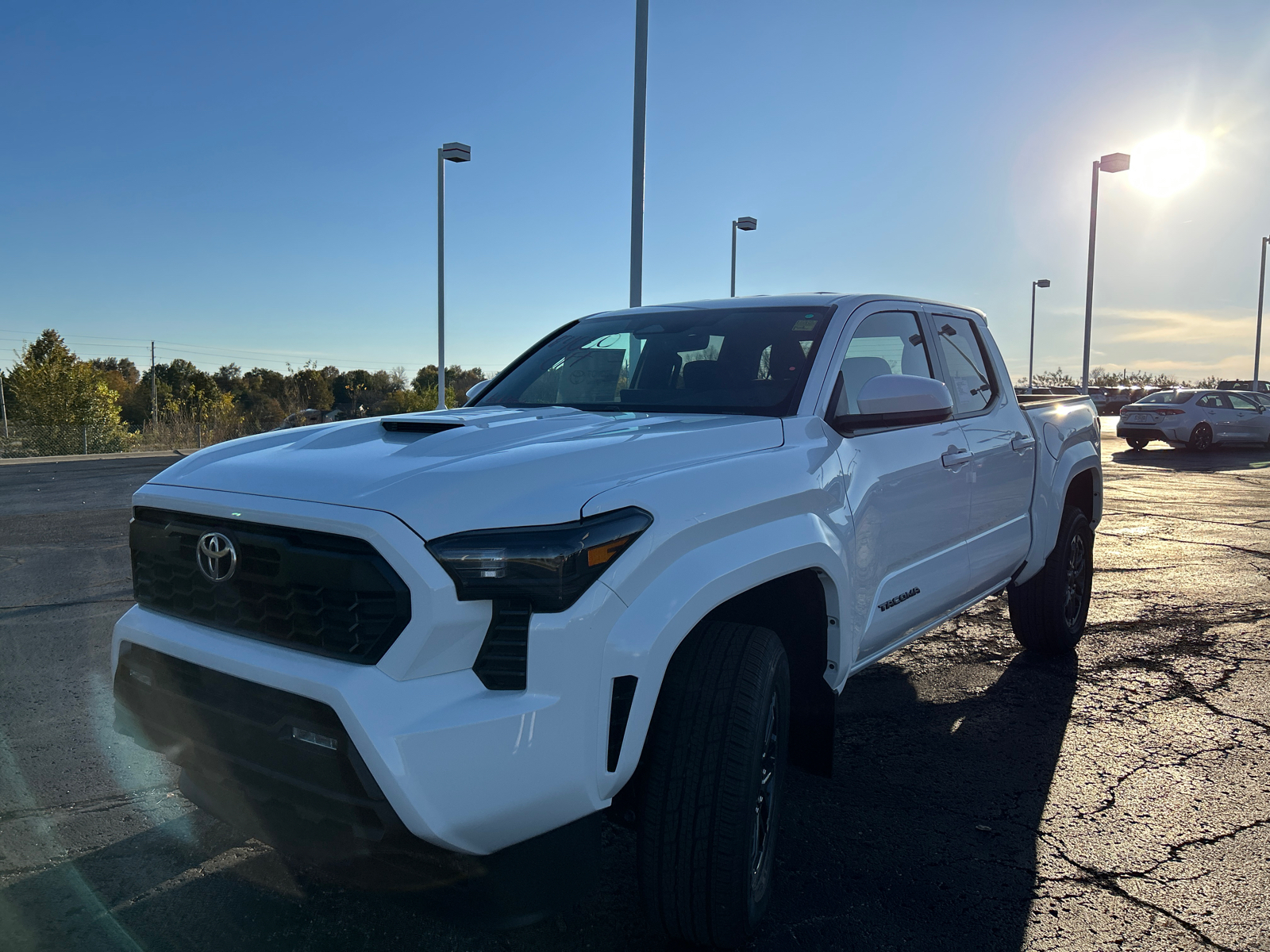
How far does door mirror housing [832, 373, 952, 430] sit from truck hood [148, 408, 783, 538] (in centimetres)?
31

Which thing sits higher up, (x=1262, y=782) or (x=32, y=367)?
(x=32, y=367)

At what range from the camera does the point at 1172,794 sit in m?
3.48

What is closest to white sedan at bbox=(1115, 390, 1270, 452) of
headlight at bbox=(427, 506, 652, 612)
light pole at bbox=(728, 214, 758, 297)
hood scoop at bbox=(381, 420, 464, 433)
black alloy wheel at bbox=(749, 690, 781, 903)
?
light pole at bbox=(728, 214, 758, 297)

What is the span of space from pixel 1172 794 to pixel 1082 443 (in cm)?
238

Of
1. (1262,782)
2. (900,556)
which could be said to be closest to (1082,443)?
(1262,782)

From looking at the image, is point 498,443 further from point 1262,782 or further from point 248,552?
point 1262,782

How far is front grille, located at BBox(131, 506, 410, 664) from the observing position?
2.05 metres

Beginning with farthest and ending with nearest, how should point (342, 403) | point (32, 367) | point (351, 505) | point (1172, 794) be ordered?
point (342, 403) < point (32, 367) < point (1172, 794) < point (351, 505)

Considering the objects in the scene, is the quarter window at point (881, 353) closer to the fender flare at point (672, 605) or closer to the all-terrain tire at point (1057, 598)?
the fender flare at point (672, 605)

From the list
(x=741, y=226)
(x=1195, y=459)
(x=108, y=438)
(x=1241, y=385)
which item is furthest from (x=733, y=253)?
(x=1241, y=385)

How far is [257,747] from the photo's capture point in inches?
84.0

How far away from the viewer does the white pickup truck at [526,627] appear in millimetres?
1991

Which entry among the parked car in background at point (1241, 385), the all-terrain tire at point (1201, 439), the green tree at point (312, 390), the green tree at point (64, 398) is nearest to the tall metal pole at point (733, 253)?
the all-terrain tire at point (1201, 439)

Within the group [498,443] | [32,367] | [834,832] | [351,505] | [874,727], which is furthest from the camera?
[32,367]
